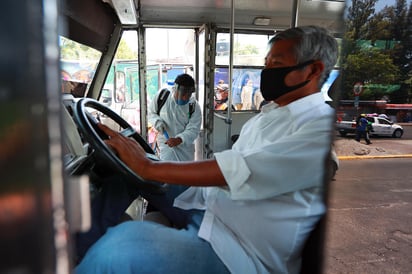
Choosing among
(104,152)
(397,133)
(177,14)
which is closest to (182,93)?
(177,14)

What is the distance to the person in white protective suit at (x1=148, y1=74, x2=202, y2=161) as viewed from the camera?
10.4 ft

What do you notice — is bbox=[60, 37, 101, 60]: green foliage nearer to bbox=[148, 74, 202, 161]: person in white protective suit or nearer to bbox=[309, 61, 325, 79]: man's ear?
bbox=[148, 74, 202, 161]: person in white protective suit

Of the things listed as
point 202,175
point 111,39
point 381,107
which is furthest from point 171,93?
point 381,107

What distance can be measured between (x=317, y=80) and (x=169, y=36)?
3278 mm

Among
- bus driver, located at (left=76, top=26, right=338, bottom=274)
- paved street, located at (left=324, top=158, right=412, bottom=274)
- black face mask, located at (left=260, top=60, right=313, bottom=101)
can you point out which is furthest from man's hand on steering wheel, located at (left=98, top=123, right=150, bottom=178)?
paved street, located at (left=324, top=158, right=412, bottom=274)

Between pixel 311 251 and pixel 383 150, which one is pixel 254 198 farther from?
pixel 383 150

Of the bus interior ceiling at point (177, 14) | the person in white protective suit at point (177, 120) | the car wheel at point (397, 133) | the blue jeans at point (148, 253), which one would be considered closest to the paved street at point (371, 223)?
the blue jeans at point (148, 253)

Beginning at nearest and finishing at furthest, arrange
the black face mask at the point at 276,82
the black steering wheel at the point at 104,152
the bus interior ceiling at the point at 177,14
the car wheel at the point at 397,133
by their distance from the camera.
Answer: the black steering wheel at the point at 104,152 → the black face mask at the point at 276,82 → the bus interior ceiling at the point at 177,14 → the car wheel at the point at 397,133

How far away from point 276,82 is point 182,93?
80.2 inches

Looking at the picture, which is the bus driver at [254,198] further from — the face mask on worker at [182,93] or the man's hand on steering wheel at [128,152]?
the face mask on worker at [182,93]

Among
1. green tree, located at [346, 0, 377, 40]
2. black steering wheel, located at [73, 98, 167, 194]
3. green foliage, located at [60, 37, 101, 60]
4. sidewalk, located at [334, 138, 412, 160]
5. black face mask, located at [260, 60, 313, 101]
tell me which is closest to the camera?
green tree, located at [346, 0, 377, 40]

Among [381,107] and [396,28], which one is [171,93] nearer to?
[396,28]

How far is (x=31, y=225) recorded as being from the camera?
0.40 m

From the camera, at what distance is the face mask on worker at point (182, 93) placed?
3.14 meters
